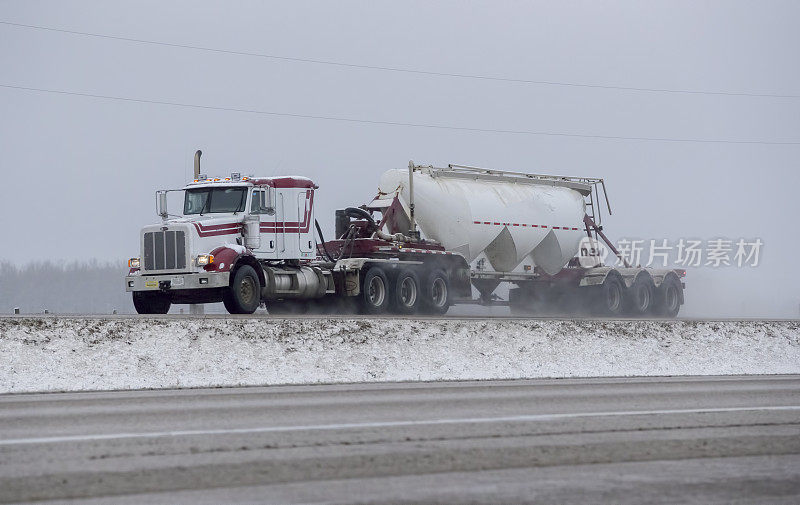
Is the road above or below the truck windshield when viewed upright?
below

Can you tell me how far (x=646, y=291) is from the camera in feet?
127

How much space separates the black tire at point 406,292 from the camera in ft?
97.2

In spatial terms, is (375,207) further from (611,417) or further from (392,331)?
(611,417)

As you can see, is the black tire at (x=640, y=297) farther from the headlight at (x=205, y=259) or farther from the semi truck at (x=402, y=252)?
the headlight at (x=205, y=259)

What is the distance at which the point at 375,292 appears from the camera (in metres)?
29.5

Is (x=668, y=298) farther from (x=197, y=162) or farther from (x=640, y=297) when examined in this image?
(x=197, y=162)

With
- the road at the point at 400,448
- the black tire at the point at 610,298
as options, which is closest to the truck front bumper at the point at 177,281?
the road at the point at 400,448

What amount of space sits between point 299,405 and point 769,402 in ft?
17.6

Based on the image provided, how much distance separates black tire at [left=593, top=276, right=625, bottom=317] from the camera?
119 ft

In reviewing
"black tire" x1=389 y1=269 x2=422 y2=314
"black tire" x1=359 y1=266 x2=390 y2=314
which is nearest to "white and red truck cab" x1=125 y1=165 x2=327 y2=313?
"black tire" x1=359 y1=266 x2=390 y2=314

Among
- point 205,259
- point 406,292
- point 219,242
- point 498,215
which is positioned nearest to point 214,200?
point 219,242

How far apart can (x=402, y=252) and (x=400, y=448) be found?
20.9 metres

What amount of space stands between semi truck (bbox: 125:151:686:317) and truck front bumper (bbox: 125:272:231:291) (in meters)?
0.03

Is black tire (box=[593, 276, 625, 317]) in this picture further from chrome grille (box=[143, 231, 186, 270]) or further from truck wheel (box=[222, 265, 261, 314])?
chrome grille (box=[143, 231, 186, 270])
